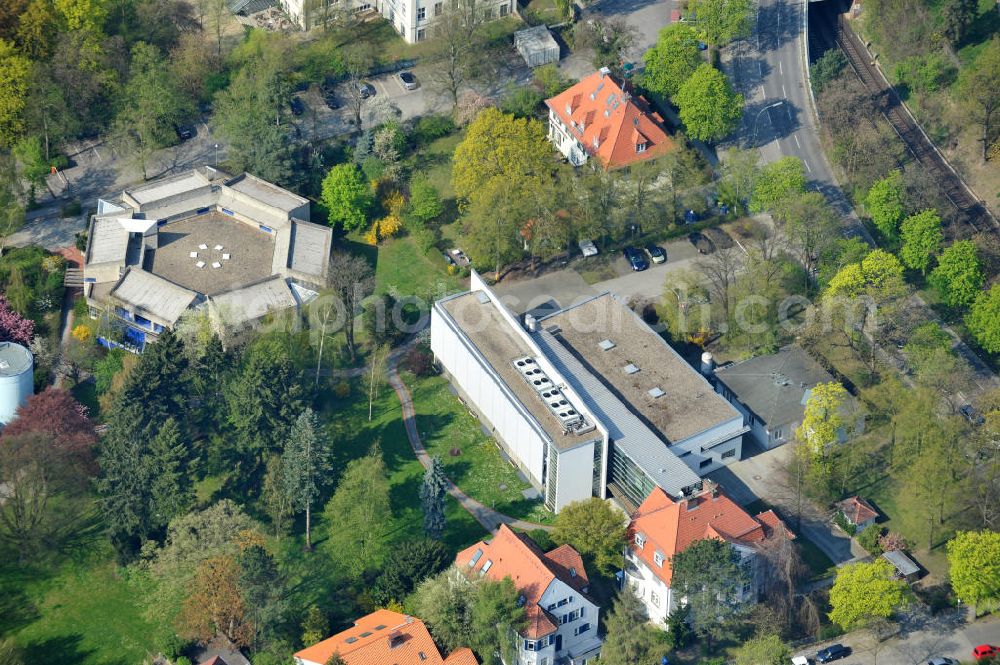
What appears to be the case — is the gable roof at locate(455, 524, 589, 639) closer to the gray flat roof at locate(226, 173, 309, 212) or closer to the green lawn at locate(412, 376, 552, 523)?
the green lawn at locate(412, 376, 552, 523)

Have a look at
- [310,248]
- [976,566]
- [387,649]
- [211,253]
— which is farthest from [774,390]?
[211,253]

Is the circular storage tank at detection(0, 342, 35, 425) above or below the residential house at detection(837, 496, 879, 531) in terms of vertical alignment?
below

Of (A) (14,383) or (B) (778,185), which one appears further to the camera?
(B) (778,185)

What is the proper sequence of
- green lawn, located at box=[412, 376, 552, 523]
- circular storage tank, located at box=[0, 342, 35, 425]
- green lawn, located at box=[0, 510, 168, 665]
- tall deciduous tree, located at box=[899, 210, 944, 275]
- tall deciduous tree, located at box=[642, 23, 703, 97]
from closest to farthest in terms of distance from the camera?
1. green lawn, located at box=[0, 510, 168, 665]
2. green lawn, located at box=[412, 376, 552, 523]
3. circular storage tank, located at box=[0, 342, 35, 425]
4. tall deciduous tree, located at box=[899, 210, 944, 275]
5. tall deciduous tree, located at box=[642, 23, 703, 97]

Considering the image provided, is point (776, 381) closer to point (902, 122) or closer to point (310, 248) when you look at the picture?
point (310, 248)

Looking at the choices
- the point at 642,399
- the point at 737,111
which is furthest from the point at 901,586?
the point at 737,111

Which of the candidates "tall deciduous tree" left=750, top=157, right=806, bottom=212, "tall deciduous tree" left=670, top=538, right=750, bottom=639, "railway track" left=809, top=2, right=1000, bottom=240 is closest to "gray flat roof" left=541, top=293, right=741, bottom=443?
"tall deciduous tree" left=670, top=538, right=750, bottom=639

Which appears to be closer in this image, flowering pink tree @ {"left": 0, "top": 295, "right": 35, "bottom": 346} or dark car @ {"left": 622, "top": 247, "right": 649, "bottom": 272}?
flowering pink tree @ {"left": 0, "top": 295, "right": 35, "bottom": 346}

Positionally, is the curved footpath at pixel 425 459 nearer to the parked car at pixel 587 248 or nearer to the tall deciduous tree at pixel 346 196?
the tall deciduous tree at pixel 346 196
